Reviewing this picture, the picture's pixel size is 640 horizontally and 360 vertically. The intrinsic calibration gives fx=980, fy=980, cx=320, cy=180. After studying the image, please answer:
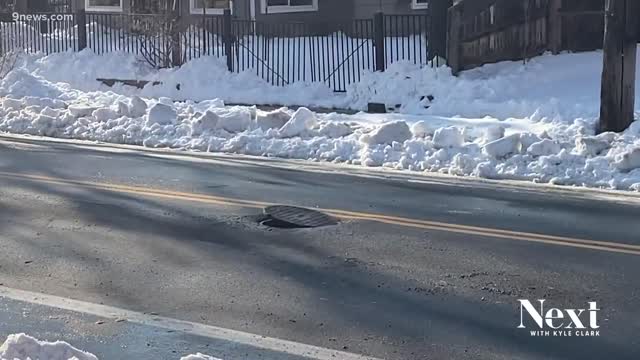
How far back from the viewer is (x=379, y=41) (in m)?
19.8

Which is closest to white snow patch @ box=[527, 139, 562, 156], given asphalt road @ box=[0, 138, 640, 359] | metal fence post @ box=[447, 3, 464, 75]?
asphalt road @ box=[0, 138, 640, 359]

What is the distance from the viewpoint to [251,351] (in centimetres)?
566

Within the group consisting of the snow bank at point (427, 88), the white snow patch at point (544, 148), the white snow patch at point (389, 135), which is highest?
the snow bank at point (427, 88)

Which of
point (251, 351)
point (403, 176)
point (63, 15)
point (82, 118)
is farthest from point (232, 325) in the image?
point (63, 15)

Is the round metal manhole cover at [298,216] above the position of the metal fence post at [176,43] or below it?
below

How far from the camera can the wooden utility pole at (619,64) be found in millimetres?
13227

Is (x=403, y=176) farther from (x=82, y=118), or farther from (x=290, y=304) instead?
(x=82, y=118)

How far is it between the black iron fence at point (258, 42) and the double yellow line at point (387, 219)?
973 cm

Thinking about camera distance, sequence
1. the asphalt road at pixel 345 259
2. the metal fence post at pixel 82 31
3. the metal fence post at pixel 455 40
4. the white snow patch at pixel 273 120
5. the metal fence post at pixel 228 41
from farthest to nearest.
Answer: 1. the metal fence post at pixel 82 31
2. the metal fence post at pixel 228 41
3. the metal fence post at pixel 455 40
4. the white snow patch at pixel 273 120
5. the asphalt road at pixel 345 259

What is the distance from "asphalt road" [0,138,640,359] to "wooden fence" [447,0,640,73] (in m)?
8.50

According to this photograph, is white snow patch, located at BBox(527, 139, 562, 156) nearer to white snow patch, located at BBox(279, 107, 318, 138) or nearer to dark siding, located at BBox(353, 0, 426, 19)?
white snow patch, located at BBox(279, 107, 318, 138)

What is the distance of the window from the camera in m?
28.3

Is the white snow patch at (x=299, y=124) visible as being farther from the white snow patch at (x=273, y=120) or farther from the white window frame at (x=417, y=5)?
the white window frame at (x=417, y=5)

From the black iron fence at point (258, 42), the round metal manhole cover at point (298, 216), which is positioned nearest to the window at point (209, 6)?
the black iron fence at point (258, 42)
